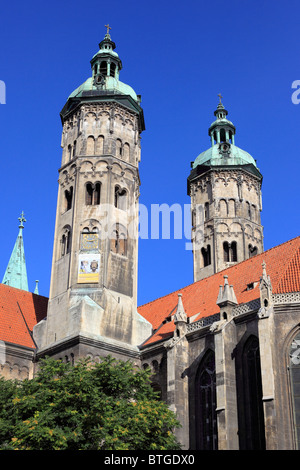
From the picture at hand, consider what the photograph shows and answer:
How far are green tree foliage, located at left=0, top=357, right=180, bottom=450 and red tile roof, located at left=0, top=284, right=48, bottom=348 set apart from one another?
10.0m

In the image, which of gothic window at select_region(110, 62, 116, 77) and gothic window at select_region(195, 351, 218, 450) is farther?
gothic window at select_region(110, 62, 116, 77)

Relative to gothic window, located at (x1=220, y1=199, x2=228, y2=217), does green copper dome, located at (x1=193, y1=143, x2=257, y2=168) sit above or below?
above

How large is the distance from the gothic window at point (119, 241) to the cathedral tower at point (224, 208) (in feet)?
38.2

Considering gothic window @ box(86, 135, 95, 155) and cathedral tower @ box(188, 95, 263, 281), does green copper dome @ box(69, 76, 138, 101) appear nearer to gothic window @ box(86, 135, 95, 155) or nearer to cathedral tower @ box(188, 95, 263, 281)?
gothic window @ box(86, 135, 95, 155)

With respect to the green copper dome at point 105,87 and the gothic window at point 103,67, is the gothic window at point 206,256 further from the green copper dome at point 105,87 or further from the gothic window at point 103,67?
the gothic window at point 103,67

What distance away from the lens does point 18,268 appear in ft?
199

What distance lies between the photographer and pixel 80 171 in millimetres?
39344

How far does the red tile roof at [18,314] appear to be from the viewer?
119 feet

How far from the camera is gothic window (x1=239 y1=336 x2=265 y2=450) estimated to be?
26969 mm

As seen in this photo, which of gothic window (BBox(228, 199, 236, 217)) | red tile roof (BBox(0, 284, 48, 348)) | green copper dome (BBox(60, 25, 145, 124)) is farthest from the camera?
gothic window (BBox(228, 199, 236, 217))

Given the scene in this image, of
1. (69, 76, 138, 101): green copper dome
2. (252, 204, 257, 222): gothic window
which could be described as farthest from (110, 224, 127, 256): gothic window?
(252, 204, 257, 222): gothic window
